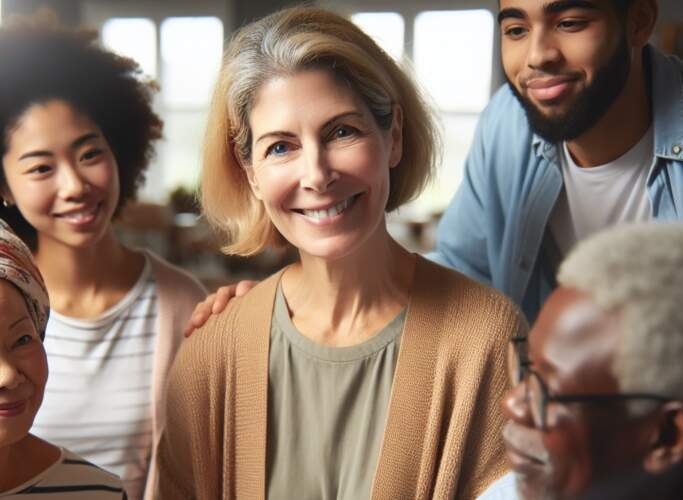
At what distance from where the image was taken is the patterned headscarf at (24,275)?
1.05 meters

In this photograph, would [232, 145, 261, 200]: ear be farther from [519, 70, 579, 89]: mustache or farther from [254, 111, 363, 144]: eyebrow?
[519, 70, 579, 89]: mustache

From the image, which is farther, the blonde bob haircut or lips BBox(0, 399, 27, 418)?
the blonde bob haircut

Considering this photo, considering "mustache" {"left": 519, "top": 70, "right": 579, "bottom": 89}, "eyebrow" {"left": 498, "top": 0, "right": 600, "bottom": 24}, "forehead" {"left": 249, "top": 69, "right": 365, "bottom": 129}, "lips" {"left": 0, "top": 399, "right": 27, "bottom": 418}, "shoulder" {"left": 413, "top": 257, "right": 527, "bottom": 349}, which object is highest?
"eyebrow" {"left": 498, "top": 0, "right": 600, "bottom": 24}

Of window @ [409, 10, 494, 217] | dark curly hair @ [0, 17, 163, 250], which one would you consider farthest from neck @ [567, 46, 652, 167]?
dark curly hair @ [0, 17, 163, 250]

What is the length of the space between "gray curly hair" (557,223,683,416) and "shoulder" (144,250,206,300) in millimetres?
1002

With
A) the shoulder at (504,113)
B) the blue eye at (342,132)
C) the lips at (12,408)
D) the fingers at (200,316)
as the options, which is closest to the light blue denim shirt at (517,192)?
the shoulder at (504,113)

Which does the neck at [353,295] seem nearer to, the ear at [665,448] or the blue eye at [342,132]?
the blue eye at [342,132]

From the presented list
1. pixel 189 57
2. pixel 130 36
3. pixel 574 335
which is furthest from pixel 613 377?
pixel 189 57

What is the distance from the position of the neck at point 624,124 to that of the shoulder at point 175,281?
74 centimetres

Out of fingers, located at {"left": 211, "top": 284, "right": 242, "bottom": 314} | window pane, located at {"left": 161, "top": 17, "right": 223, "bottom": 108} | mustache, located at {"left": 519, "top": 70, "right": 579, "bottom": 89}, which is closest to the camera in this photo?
mustache, located at {"left": 519, "top": 70, "right": 579, "bottom": 89}

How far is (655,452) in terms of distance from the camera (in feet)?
2.19

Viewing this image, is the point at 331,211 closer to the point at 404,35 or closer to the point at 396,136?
the point at 396,136

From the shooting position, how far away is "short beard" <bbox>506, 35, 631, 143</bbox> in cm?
125

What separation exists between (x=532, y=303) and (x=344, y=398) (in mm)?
442
